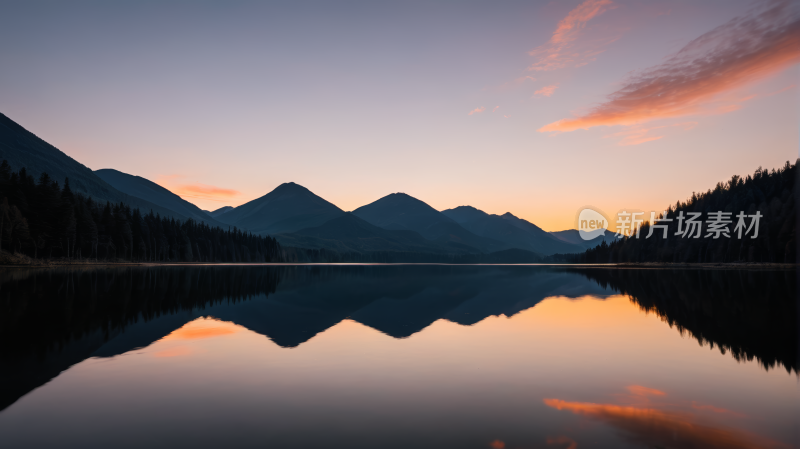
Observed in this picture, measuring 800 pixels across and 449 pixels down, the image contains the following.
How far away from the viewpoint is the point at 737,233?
482ft

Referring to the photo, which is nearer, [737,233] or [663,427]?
[663,427]

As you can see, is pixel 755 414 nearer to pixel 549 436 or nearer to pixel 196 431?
pixel 549 436

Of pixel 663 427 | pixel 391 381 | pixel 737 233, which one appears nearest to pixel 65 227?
pixel 391 381

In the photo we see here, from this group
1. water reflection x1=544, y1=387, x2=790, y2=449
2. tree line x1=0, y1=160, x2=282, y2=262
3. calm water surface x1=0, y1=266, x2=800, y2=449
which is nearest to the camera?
water reflection x1=544, y1=387, x2=790, y2=449

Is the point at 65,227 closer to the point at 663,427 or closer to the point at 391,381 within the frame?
the point at 391,381

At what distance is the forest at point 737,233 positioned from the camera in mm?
132250

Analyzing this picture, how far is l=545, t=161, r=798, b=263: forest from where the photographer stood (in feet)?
434

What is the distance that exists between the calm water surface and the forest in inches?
5408

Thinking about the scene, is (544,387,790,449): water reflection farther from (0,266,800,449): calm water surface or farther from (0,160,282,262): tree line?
(0,160,282,262): tree line

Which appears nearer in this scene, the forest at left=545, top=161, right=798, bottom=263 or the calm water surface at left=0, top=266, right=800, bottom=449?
the calm water surface at left=0, top=266, right=800, bottom=449

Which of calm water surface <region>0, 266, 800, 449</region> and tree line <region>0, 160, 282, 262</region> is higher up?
tree line <region>0, 160, 282, 262</region>

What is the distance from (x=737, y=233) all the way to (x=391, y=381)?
17630 cm

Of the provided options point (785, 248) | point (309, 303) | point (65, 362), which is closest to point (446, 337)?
point (65, 362)

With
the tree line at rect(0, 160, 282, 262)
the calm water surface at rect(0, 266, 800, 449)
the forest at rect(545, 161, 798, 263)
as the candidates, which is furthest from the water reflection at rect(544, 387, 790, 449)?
the forest at rect(545, 161, 798, 263)
